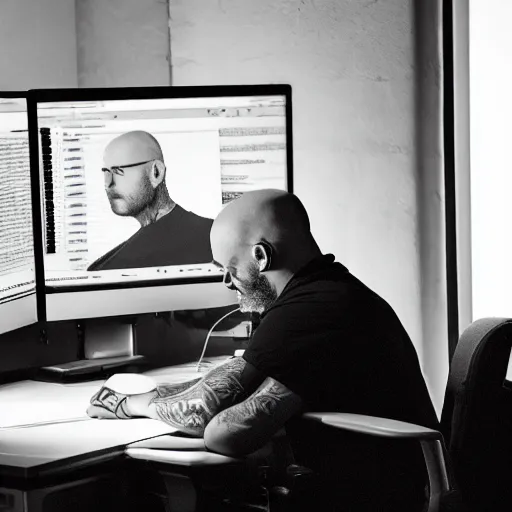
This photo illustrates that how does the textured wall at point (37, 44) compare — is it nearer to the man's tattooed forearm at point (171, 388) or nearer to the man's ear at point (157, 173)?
the man's ear at point (157, 173)

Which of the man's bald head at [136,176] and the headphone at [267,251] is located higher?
the man's bald head at [136,176]

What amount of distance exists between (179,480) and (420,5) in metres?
1.59

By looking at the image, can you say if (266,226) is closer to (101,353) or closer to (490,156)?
(101,353)

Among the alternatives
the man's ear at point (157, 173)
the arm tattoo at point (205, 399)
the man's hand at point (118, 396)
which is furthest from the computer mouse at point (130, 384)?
the man's ear at point (157, 173)

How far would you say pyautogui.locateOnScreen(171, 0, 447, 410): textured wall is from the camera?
2.79 m

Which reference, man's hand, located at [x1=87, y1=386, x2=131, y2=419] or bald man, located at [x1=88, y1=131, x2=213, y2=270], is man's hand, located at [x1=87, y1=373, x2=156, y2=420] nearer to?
man's hand, located at [x1=87, y1=386, x2=131, y2=419]

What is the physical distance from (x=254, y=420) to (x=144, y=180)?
0.84 m

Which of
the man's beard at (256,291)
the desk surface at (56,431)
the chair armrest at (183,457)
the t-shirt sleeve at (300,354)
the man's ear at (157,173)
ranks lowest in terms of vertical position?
the chair armrest at (183,457)

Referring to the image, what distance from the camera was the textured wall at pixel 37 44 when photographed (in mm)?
2633

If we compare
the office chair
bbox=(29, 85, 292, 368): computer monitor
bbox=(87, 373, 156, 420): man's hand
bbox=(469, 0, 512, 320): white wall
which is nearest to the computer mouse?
bbox=(87, 373, 156, 420): man's hand

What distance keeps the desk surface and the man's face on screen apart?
0.40 metres

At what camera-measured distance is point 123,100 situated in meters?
2.31

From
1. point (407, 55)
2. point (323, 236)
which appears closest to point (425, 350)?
point (323, 236)

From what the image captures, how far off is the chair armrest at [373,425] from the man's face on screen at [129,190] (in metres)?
0.81
